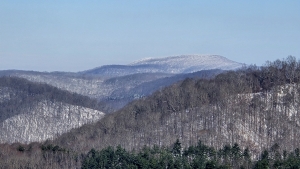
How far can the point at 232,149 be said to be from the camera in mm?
63031

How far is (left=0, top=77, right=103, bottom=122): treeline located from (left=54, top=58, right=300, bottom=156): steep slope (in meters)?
40.0

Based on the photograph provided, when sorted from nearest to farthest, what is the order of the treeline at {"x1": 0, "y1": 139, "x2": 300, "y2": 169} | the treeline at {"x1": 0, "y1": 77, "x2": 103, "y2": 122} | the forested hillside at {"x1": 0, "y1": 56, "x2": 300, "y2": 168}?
the treeline at {"x1": 0, "y1": 139, "x2": 300, "y2": 169} < the forested hillside at {"x1": 0, "y1": 56, "x2": 300, "y2": 168} < the treeline at {"x1": 0, "y1": 77, "x2": 103, "y2": 122}

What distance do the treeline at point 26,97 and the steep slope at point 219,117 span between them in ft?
131

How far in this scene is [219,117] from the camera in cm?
7931

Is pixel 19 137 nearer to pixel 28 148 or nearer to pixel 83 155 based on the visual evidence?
pixel 28 148

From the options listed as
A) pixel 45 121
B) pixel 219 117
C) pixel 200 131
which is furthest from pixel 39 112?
pixel 200 131

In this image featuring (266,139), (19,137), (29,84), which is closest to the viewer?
(266,139)

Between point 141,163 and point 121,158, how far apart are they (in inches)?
141

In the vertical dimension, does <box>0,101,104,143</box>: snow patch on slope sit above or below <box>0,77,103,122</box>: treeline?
below

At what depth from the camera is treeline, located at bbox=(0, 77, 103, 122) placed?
5133 inches

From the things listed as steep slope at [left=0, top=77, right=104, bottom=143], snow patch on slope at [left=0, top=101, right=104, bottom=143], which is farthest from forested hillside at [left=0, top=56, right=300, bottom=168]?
steep slope at [left=0, top=77, right=104, bottom=143]

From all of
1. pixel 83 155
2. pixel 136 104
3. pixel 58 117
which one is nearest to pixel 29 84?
pixel 58 117

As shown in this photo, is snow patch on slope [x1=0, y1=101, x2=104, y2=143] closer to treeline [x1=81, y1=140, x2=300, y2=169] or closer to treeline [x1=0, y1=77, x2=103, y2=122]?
treeline [x1=0, y1=77, x2=103, y2=122]

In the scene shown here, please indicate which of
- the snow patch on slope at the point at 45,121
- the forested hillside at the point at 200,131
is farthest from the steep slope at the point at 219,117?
the snow patch on slope at the point at 45,121
